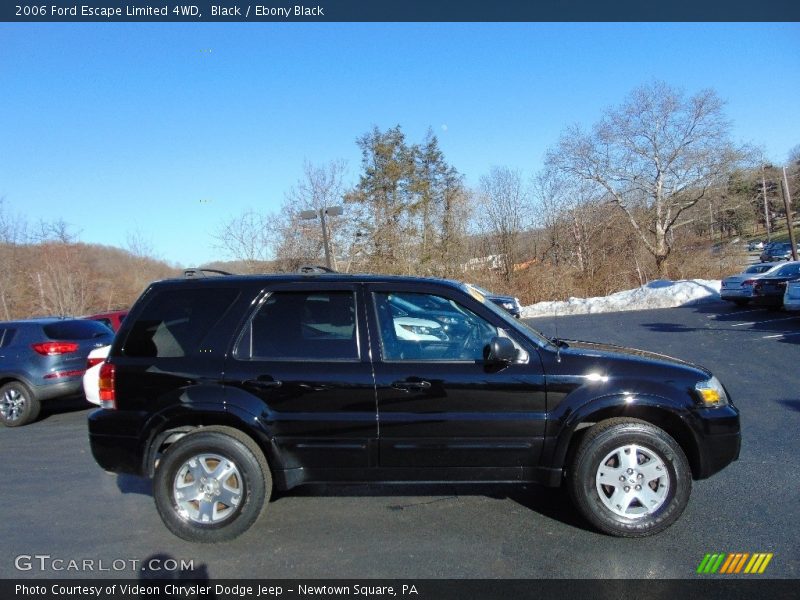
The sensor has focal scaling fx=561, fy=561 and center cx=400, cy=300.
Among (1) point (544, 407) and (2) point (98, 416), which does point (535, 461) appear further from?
(2) point (98, 416)

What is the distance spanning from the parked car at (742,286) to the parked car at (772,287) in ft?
1.26

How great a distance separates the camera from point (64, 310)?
109ft

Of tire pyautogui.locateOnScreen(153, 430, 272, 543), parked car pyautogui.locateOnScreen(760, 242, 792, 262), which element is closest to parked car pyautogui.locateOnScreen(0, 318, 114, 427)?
tire pyautogui.locateOnScreen(153, 430, 272, 543)

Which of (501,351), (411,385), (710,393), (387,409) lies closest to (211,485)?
(387,409)

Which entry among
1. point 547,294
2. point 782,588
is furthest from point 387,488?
point 547,294

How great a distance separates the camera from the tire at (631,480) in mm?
3666

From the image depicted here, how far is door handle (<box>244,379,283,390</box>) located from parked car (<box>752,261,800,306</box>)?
1740cm

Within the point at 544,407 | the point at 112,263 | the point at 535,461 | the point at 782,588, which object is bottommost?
the point at 782,588

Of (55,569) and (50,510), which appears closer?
(55,569)

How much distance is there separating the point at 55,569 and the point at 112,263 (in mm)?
40080

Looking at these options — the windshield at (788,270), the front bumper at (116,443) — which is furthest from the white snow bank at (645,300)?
the front bumper at (116,443)

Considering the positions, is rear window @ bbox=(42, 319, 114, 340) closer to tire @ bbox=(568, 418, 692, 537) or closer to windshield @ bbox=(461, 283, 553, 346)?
windshield @ bbox=(461, 283, 553, 346)

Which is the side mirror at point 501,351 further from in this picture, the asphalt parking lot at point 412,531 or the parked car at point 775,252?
the parked car at point 775,252

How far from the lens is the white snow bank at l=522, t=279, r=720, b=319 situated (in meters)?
21.8
